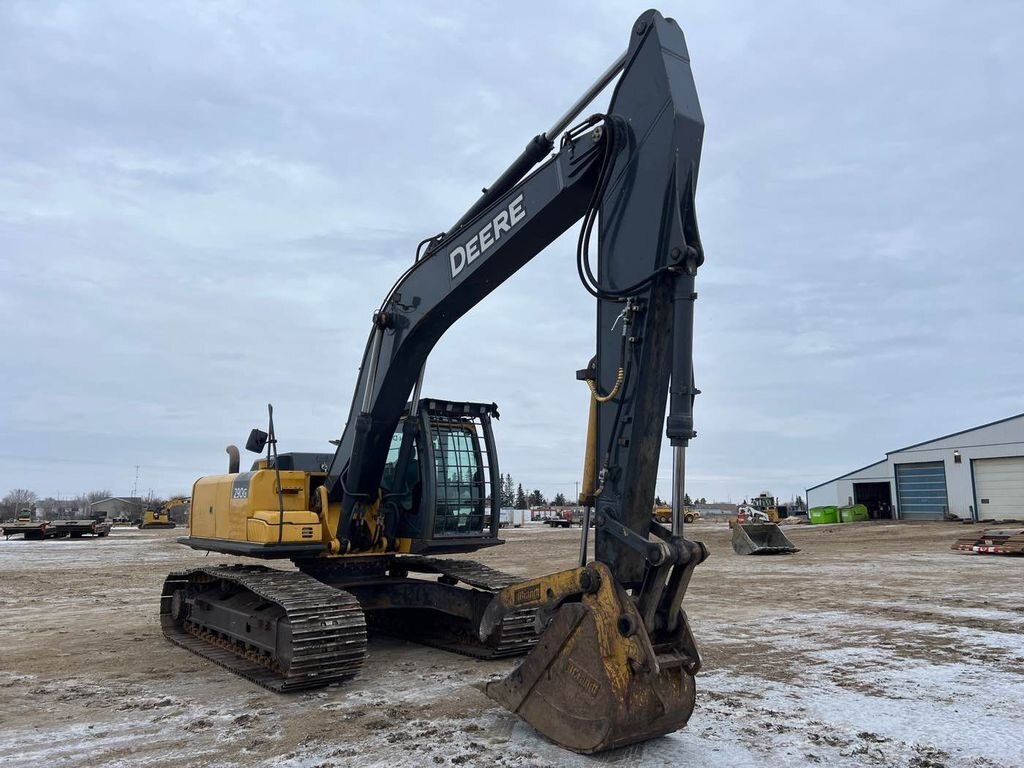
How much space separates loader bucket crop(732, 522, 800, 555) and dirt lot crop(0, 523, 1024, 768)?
11.0 metres

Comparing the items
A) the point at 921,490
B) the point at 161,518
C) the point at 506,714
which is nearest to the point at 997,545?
the point at 506,714

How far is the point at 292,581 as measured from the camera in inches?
310

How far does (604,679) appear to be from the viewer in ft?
15.5

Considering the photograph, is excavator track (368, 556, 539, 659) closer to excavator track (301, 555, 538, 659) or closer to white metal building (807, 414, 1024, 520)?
excavator track (301, 555, 538, 659)

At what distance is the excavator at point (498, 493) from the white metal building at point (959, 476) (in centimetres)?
3650

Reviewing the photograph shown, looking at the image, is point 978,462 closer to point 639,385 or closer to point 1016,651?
point 1016,651

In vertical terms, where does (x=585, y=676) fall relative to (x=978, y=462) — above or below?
below

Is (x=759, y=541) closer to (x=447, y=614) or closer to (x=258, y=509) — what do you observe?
(x=447, y=614)

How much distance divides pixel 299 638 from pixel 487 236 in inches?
149

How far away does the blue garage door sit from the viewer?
40750mm

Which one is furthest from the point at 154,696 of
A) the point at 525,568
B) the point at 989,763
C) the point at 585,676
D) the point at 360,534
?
the point at 525,568

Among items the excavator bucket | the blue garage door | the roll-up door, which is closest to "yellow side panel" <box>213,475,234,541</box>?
the excavator bucket

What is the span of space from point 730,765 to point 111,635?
823cm

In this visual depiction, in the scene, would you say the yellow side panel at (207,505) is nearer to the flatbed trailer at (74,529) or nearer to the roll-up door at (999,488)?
the flatbed trailer at (74,529)
